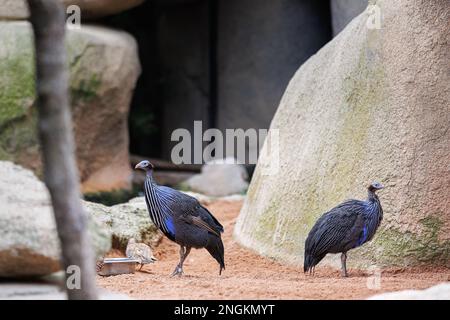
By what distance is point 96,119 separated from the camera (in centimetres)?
1267

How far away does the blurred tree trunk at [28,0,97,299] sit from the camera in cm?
443

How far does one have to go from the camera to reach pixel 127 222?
9180 mm

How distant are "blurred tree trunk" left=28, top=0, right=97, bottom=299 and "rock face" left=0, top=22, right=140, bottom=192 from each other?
285 inches

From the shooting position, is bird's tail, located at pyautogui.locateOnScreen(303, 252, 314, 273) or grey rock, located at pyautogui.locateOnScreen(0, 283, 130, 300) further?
bird's tail, located at pyautogui.locateOnScreen(303, 252, 314, 273)

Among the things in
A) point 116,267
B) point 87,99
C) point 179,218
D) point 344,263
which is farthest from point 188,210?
point 87,99

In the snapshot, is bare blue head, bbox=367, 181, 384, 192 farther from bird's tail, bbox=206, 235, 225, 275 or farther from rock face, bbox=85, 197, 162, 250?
rock face, bbox=85, 197, 162, 250

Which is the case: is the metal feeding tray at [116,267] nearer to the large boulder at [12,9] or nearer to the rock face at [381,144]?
the rock face at [381,144]

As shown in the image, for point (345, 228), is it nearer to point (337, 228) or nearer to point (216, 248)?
point (337, 228)

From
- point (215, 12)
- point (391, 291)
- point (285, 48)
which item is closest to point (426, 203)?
point (391, 291)

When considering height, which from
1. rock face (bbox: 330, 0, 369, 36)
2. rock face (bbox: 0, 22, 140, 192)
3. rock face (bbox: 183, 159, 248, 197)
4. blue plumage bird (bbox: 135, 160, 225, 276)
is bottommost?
blue plumage bird (bbox: 135, 160, 225, 276)

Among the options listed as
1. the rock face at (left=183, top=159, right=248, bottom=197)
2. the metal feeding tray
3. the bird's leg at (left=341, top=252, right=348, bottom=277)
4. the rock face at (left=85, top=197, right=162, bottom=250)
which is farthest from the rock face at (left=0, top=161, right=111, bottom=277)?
the rock face at (left=183, top=159, right=248, bottom=197)

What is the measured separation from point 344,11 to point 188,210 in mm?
5886

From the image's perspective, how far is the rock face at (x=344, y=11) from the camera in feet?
40.1
